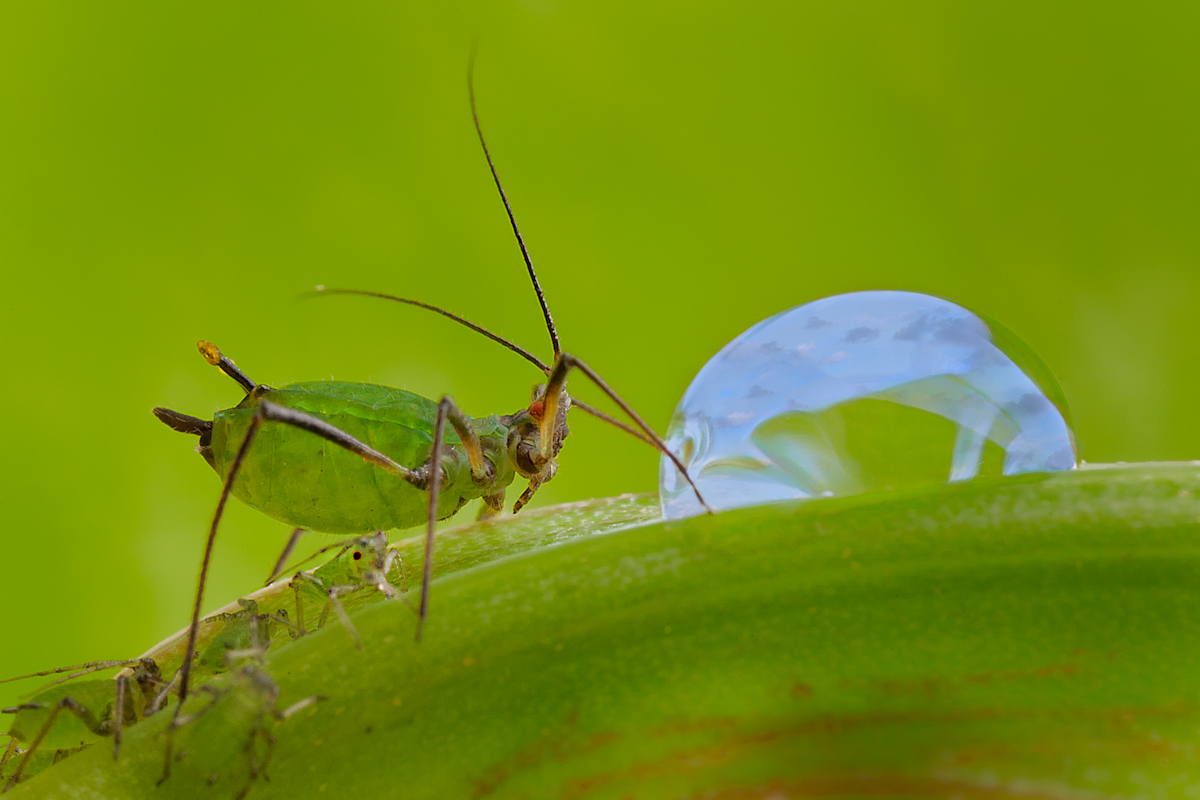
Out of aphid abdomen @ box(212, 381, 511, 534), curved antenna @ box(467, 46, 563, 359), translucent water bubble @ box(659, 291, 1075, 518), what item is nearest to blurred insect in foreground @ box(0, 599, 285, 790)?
translucent water bubble @ box(659, 291, 1075, 518)

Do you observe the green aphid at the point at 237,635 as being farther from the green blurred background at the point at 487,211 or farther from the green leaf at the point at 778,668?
the green blurred background at the point at 487,211

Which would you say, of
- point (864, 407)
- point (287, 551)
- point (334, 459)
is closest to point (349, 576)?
point (334, 459)

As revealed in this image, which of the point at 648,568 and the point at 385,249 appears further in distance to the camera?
the point at 385,249

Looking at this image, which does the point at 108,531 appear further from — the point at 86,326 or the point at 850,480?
the point at 850,480

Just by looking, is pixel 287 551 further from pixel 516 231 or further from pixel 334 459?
pixel 516 231

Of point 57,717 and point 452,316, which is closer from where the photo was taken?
point 57,717

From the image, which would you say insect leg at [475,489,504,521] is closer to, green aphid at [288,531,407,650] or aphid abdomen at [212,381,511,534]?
aphid abdomen at [212,381,511,534]

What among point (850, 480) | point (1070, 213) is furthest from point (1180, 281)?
point (850, 480)

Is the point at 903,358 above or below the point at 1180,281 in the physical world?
below
